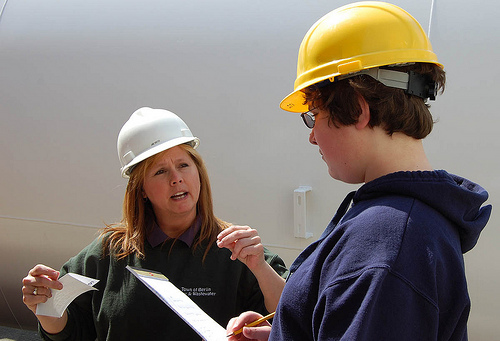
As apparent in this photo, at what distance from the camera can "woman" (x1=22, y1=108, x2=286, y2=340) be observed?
2.07 metres

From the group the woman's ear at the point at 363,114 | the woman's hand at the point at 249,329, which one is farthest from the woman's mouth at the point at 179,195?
the woman's ear at the point at 363,114

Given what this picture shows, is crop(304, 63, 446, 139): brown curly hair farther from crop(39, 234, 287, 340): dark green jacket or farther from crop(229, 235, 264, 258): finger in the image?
crop(39, 234, 287, 340): dark green jacket

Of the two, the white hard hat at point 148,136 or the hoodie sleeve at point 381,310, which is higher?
the white hard hat at point 148,136

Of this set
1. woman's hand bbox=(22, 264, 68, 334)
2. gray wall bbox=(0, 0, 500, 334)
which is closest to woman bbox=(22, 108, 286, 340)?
woman's hand bbox=(22, 264, 68, 334)

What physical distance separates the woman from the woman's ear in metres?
1.00

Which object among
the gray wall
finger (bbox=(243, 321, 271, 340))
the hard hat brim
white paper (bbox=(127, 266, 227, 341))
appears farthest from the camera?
the gray wall

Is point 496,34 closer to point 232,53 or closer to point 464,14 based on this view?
point 464,14

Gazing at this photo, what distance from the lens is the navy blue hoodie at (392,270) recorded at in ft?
2.97

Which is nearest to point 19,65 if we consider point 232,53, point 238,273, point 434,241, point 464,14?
point 232,53

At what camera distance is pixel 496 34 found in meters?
2.52

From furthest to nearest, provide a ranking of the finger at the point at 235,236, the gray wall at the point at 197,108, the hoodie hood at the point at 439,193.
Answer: the gray wall at the point at 197,108, the finger at the point at 235,236, the hoodie hood at the point at 439,193

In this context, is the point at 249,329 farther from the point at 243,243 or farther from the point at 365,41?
the point at 365,41

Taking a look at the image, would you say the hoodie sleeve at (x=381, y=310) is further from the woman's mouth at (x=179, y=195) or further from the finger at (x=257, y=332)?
the woman's mouth at (x=179, y=195)

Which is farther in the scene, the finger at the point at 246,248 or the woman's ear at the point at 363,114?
the finger at the point at 246,248
